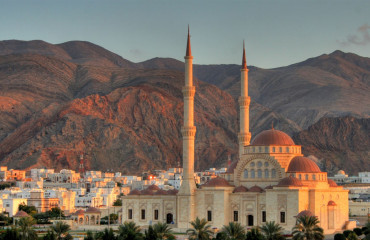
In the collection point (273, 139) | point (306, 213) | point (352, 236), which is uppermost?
point (273, 139)

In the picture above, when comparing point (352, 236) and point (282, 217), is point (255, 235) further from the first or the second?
point (282, 217)

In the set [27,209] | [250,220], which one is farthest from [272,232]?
[27,209]

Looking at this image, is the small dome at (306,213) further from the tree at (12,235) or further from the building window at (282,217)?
the tree at (12,235)

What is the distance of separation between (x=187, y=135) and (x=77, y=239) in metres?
18.2

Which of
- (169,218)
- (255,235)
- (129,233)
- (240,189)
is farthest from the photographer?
(169,218)

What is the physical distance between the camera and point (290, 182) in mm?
79188

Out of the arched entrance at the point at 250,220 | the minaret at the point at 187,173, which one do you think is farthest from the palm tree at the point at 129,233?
the arched entrance at the point at 250,220

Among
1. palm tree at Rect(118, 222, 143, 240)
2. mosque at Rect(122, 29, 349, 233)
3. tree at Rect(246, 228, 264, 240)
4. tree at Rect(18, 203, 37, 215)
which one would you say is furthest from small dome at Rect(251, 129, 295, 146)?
tree at Rect(18, 203, 37, 215)

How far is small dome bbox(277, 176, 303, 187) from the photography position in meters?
79.1

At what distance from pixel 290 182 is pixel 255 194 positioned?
13.7ft

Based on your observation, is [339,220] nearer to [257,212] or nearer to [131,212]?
[257,212]

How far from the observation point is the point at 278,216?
7919 centimetres

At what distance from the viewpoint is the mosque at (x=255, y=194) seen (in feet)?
261

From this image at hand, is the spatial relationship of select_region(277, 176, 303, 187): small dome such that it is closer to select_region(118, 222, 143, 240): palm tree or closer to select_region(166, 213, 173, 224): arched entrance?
select_region(166, 213, 173, 224): arched entrance
